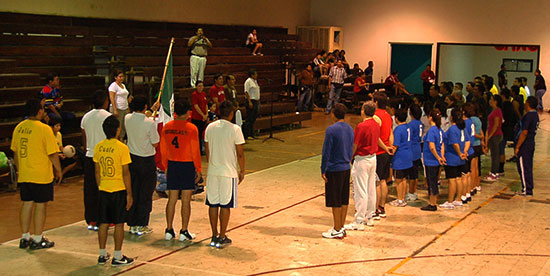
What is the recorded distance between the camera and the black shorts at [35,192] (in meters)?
7.79

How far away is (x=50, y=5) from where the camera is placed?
18062 millimetres

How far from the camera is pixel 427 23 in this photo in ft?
94.6

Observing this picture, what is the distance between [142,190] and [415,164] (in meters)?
4.77

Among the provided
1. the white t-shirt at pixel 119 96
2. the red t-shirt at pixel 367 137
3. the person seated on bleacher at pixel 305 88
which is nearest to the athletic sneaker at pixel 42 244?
the red t-shirt at pixel 367 137

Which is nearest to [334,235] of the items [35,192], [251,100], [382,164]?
[382,164]

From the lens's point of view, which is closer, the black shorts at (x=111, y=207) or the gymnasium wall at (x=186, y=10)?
the black shorts at (x=111, y=207)

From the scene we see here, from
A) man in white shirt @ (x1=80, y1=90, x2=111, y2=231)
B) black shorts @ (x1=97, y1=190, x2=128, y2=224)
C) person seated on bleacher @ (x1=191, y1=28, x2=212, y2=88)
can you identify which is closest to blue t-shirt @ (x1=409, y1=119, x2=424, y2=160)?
man in white shirt @ (x1=80, y1=90, x2=111, y2=231)

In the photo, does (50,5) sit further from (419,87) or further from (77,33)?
(419,87)

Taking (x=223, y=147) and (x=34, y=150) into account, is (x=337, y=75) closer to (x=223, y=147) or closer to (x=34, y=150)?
(x=223, y=147)

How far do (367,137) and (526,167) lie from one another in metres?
4.16

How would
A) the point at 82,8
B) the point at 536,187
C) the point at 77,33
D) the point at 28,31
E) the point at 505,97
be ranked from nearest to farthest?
the point at 536,187
the point at 505,97
the point at 28,31
the point at 77,33
the point at 82,8

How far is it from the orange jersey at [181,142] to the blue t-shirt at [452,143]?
4228 mm

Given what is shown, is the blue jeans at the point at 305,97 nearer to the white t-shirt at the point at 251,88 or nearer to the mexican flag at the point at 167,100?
the white t-shirt at the point at 251,88

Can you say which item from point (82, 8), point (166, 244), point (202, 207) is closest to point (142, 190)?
point (166, 244)
